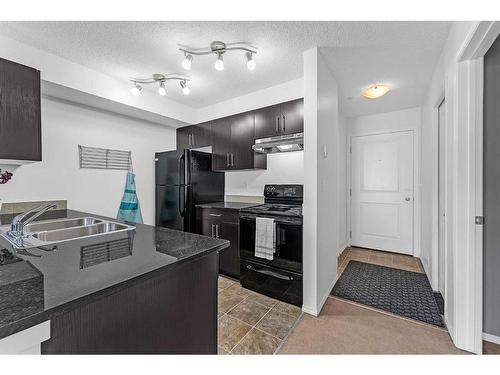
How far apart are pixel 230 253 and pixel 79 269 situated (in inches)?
81.6

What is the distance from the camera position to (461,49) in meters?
1.51

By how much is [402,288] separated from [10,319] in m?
3.11

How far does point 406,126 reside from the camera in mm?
3691

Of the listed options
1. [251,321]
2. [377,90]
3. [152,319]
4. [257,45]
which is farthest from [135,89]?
[377,90]

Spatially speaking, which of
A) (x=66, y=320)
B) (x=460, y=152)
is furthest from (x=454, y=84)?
(x=66, y=320)

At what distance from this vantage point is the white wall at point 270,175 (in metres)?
3.09

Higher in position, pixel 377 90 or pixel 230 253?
pixel 377 90

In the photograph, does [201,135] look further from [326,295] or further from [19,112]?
[326,295]

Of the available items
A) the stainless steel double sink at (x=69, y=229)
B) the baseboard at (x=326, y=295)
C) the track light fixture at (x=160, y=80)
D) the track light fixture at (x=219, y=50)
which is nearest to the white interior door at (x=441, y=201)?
the baseboard at (x=326, y=295)

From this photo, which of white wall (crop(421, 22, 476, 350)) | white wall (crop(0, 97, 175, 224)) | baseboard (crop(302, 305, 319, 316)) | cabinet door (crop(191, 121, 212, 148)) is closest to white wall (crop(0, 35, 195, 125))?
white wall (crop(0, 97, 175, 224))

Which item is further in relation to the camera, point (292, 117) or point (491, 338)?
point (292, 117)

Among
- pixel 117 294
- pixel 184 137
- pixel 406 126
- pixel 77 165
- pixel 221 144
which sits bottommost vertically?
pixel 117 294
